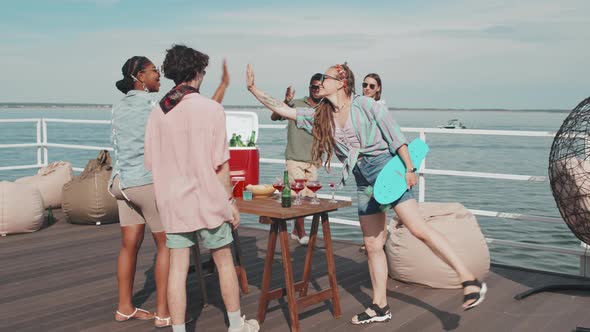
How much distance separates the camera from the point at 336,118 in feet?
12.4

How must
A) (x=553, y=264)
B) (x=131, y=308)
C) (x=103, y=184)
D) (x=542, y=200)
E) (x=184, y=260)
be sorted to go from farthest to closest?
(x=542, y=200) → (x=553, y=264) → (x=103, y=184) → (x=131, y=308) → (x=184, y=260)

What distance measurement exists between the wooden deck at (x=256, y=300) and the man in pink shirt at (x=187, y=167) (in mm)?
826

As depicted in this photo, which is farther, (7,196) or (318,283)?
(7,196)

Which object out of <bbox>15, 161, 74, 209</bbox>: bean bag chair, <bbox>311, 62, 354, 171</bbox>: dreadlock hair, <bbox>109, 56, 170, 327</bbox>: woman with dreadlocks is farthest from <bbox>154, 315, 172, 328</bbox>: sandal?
<bbox>15, 161, 74, 209</bbox>: bean bag chair

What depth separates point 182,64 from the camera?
3191 millimetres

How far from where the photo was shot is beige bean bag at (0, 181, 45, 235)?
6.72 meters

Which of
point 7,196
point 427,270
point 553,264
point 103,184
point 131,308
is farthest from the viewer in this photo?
point 553,264

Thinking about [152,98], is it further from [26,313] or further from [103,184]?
[103,184]

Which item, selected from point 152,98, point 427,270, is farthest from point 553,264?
point 152,98

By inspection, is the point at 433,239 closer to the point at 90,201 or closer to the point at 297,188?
the point at 297,188

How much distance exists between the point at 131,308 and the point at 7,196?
336 centimetres

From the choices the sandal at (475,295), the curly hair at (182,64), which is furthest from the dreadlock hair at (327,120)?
the sandal at (475,295)

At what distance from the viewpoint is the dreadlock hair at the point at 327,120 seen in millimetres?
3760

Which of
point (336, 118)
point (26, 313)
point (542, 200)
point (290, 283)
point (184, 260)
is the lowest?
point (542, 200)
